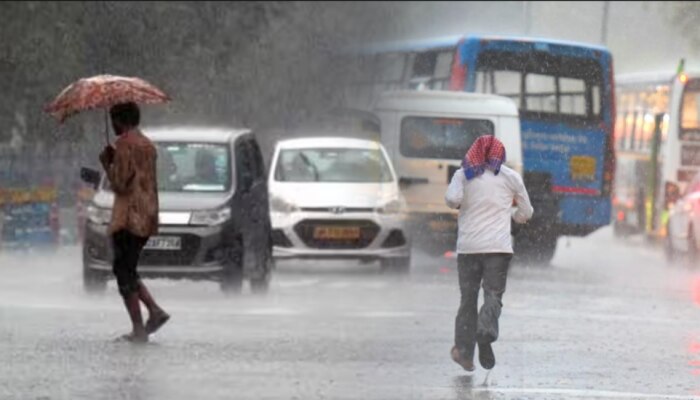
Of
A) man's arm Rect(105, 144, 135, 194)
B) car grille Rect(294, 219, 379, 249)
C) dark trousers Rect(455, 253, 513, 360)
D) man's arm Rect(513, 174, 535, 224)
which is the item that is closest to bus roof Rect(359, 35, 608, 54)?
car grille Rect(294, 219, 379, 249)

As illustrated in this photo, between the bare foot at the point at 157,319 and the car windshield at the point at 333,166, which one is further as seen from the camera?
the car windshield at the point at 333,166

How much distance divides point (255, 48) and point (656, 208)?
26.5 ft

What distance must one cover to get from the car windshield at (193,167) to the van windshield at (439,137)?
26.7ft

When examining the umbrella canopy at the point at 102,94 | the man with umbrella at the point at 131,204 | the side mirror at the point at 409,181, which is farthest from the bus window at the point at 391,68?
the man with umbrella at the point at 131,204

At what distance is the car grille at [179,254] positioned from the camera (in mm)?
20531

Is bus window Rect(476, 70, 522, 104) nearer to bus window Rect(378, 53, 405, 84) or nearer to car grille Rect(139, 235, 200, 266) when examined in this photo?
bus window Rect(378, 53, 405, 84)

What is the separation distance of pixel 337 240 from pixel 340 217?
28 centimetres

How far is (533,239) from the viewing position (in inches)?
1236

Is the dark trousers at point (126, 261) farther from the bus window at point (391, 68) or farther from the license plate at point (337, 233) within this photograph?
the bus window at point (391, 68)

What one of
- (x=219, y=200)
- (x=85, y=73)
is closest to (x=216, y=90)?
(x=85, y=73)

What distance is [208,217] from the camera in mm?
20828

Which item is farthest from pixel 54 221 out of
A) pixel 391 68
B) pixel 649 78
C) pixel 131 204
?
pixel 131 204

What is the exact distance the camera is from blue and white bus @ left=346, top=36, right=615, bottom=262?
31406mm

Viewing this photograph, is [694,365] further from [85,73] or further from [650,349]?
[85,73]
